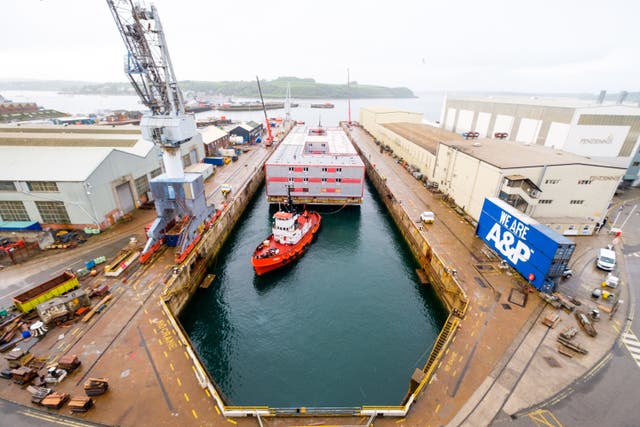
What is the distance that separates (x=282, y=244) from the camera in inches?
1791

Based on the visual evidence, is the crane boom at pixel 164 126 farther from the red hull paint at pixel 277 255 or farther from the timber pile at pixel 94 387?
the timber pile at pixel 94 387

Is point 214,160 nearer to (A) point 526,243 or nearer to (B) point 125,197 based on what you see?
(B) point 125,197

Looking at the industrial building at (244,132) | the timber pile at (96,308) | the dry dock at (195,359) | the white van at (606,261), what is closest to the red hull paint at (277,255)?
the dry dock at (195,359)

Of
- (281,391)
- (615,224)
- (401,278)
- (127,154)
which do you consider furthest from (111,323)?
(615,224)

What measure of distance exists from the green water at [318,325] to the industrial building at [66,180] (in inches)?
772

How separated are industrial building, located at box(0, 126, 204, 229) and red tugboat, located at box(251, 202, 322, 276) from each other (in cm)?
2485

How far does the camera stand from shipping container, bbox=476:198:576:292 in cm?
3045

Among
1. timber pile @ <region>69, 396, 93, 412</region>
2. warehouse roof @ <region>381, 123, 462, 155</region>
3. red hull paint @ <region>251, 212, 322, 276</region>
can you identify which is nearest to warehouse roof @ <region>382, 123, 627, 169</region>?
warehouse roof @ <region>381, 123, 462, 155</region>

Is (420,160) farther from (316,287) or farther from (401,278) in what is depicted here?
(316,287)

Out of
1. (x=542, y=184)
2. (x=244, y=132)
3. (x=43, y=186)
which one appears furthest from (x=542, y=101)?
(x=43, y=186)

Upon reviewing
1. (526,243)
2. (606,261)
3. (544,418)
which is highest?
(526,243)

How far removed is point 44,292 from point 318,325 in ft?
95.3

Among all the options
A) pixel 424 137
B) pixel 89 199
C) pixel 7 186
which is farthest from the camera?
pixel 424 137

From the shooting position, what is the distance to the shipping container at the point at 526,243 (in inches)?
1199
